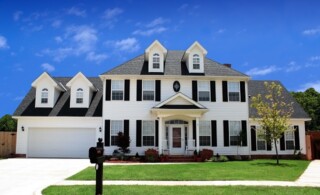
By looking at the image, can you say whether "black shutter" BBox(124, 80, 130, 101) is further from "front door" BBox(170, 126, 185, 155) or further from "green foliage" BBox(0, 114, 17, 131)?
"green foliage" BBox(0, 114, 17, 131)

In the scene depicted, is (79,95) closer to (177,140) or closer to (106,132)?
(106,132)

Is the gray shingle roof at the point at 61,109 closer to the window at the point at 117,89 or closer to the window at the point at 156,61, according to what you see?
the window at the point at 117,89

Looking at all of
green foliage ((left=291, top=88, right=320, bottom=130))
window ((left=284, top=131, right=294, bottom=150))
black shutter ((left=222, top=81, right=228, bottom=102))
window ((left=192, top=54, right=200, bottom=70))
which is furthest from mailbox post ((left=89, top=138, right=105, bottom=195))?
green foliage ((left=291, top=88, right=320, bottom=130))

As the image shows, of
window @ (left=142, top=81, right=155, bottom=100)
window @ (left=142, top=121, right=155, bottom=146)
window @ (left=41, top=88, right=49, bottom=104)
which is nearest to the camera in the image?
window @ (left=142, top=121, right=155, bottom=146)

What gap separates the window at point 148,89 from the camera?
86.4 ft

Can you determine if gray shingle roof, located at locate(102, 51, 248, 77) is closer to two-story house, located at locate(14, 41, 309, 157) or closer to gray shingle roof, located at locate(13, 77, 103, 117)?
two-story house, located at locate(14, 41, 309, 157)

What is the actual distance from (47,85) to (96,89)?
13.4 ft

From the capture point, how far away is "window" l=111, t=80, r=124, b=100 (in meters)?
26.2

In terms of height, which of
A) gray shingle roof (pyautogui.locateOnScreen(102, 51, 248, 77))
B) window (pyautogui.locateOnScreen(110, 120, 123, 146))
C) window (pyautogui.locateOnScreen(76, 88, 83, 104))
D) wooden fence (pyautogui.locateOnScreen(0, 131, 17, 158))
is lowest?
wooden fence (pyautogui.locateOnScreen(0, 131, 17, 158))

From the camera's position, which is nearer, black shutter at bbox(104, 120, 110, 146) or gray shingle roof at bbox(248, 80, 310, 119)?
black shutter at bbox(104, 120, 110, 146)

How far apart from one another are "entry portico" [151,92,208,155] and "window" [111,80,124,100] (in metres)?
2.95

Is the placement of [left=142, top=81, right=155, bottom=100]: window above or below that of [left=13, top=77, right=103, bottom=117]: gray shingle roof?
above

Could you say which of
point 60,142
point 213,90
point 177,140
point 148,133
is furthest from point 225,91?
point 60,142

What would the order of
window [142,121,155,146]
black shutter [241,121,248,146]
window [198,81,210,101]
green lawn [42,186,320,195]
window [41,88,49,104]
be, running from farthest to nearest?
window [41,88,49,104], window [198,81,210,101], black shutter [241,121,248,146], window [142,121,155,146], green lawn [42,186,320,195]
